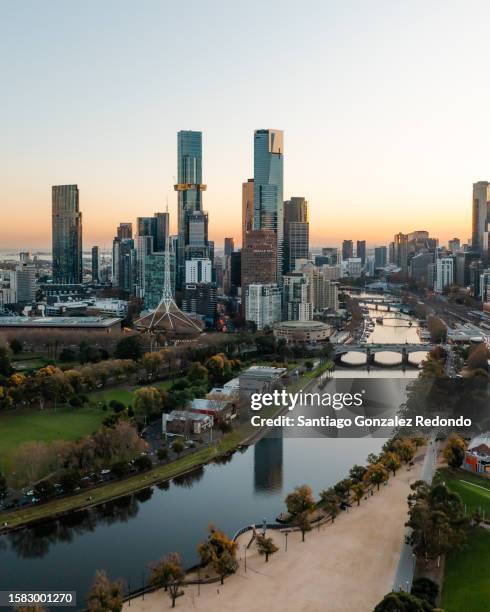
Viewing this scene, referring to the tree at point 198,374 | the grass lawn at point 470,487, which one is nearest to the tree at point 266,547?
the grass lawn at point 470,487

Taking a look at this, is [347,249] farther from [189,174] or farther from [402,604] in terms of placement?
[402,604]

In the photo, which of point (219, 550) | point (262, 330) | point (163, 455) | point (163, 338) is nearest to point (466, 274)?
point (262, 330)

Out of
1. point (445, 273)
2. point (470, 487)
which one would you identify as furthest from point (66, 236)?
point (470, 487)

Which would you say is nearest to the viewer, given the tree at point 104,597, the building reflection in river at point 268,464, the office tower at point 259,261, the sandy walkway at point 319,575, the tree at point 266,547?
the tree at point 104,597

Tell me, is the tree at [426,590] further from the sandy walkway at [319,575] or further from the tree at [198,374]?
the tree at [198,374]

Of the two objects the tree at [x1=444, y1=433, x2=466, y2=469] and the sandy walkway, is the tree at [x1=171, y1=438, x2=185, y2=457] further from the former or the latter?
the tree at [x1=444, y1=433, x2=466, y2=469]
